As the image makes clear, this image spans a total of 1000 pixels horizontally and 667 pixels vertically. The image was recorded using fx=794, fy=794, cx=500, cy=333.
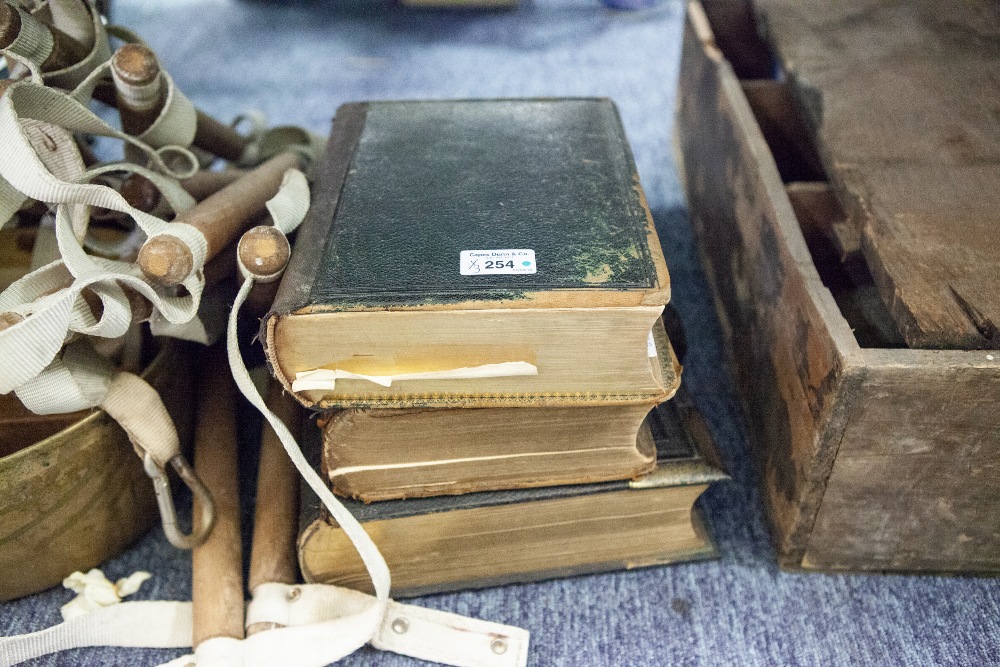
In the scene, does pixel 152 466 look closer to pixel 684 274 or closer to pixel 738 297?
pixel 738 297

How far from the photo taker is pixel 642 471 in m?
0.79

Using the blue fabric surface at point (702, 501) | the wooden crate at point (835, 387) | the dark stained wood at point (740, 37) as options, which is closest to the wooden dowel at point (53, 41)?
the blue fabric surface at point (702, 501)

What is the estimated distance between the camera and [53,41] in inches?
32.9

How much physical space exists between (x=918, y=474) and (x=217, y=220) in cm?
71

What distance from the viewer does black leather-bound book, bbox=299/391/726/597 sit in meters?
0.78

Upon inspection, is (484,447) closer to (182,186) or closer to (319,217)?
(319,217)

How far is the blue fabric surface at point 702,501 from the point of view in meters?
0.81

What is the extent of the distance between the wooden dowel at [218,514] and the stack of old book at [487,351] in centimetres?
8

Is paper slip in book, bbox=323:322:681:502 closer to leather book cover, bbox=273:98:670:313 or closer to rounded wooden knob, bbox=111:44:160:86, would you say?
leather book cover, bbox=273:98:670:313

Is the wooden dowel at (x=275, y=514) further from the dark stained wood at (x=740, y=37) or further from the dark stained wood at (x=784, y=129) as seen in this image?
the dark stained wood at (x=740, y=37)

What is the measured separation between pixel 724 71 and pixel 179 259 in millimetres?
786

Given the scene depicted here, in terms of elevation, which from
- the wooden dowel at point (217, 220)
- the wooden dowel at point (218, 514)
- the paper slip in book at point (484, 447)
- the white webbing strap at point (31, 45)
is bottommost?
the wooden dowel at point (218, 514)

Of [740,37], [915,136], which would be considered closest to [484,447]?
[915,136]

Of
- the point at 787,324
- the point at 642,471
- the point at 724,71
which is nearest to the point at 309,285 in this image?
the point at 642,471
